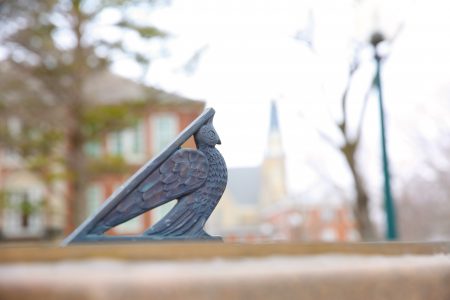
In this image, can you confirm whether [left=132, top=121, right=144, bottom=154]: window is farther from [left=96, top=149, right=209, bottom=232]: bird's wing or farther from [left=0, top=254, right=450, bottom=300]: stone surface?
[left=0, top=254, right=450, bottom=300]: stone surface

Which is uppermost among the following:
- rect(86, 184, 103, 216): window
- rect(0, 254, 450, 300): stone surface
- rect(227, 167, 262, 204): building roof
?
rect(227, 167, 262, 204): building roof

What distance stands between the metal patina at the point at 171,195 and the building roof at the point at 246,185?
2053 inches

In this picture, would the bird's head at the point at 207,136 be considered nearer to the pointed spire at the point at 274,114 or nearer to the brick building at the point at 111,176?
the pointed spire at the point at 274,114

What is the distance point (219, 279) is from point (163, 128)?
78.8 feet

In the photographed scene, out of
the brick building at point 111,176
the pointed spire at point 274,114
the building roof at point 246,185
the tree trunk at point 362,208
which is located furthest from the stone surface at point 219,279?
the building roof at point 246,185

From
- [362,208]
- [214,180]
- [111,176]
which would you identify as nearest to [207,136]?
[214,180]

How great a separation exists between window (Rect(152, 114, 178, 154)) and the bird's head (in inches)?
834

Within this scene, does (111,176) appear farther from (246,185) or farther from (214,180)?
(246,185)

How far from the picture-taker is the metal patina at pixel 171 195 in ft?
11.4

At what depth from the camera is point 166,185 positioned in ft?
11.8

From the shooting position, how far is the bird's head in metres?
3.92

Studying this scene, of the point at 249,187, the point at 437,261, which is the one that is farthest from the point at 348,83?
the point at 249,187

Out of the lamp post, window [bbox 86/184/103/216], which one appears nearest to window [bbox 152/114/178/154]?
window [bbox 86/184/103/216]

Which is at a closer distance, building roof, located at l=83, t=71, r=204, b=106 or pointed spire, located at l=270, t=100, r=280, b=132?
pointed spire, located at l=270, t=100, r=280, b=132
